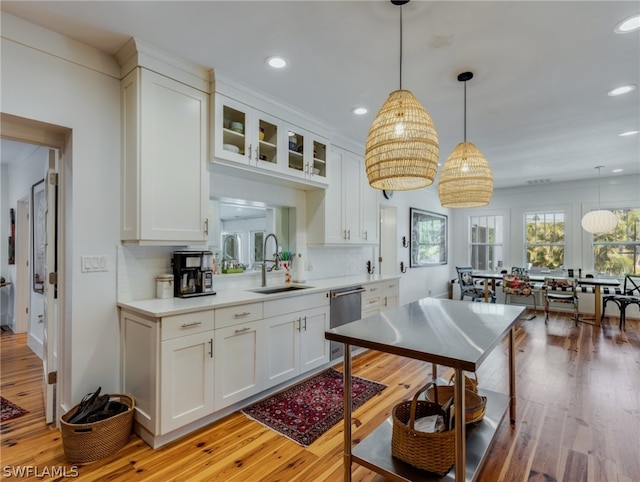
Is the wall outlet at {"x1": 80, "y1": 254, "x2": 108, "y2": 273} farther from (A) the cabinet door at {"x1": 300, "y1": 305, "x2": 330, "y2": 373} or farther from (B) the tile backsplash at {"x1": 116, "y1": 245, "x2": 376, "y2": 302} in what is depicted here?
(A) the cabinet door at {"x1": 300, "y1": 305, "x2": 330, "y2": 373}

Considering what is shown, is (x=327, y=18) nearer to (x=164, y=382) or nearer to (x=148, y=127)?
(x=148, y=127)

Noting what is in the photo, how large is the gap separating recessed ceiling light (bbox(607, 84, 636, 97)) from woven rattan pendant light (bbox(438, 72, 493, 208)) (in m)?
1.60

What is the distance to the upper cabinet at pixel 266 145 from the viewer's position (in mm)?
2764

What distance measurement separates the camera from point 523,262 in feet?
23.5

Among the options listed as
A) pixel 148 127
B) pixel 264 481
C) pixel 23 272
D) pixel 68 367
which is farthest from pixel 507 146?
pixel 23 272

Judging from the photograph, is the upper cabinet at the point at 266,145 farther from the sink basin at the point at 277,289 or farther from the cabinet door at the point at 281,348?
the cabinet door at the point at 281,348

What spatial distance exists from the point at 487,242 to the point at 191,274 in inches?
277

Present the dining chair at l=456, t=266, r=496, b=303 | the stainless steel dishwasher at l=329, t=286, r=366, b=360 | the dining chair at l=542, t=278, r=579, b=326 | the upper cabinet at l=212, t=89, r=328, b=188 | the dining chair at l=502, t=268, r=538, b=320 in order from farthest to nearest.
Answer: the dining chair at l=456, t=266, r=496, b=303 → the dining chair at l=502, t=268, r=538, b=320 → the dining chair at l=542, t=278, r=579, b=326 → the stainless steel dishwasher at l=329, t=286, r=366, b=360 → the upper cabinet at l=212, t=89, r=328, b=188

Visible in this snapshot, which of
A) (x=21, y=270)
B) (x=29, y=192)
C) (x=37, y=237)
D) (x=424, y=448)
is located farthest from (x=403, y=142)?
(x=21, y=270)

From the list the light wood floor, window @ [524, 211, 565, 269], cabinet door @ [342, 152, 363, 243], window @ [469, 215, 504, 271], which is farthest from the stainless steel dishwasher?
window @ [524, 211, 565, 269]

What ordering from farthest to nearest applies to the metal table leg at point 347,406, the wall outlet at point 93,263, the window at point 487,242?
1. the window at point 487,242
2. the wall outlet at point 93,263
3. the metal table leg at point 347,406

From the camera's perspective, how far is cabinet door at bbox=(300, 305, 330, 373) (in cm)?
313

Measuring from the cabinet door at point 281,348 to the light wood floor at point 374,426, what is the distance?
0.44 metres

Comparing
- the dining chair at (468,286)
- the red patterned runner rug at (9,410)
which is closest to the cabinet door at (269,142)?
the red patterned runner rug at (9,410)
